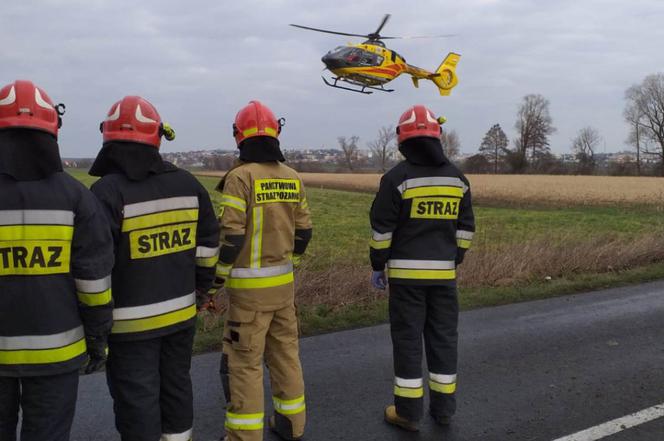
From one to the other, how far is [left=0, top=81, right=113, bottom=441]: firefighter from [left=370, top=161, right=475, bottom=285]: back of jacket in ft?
6.55

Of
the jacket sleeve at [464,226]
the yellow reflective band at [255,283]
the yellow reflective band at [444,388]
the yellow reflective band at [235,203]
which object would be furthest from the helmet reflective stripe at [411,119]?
the yellow reflective band at [444,388]

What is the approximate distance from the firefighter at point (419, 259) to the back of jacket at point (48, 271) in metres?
2.04

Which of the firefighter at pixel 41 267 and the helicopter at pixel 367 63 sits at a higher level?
the helicopter at pixel 367 63

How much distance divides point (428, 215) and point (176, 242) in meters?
1.84

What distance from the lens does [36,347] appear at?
8.30 ft

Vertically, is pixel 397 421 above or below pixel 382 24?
below

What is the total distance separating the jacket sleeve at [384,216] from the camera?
3910 millimetres

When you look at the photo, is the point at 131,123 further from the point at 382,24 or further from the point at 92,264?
the point at 382,24

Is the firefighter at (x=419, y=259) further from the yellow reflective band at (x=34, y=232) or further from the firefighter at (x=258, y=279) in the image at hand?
the yellow reflective band at (x=34, y=232)

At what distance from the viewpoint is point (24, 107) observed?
246 centimetres

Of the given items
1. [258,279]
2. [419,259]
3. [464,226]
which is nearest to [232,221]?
[258,279]

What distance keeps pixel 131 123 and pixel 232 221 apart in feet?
2.84

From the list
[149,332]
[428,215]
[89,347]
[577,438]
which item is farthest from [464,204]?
[89,347]

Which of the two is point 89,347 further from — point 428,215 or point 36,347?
point 428,215
